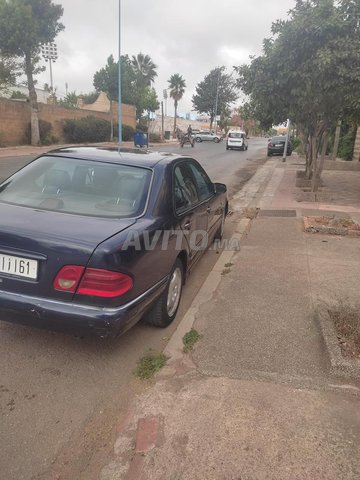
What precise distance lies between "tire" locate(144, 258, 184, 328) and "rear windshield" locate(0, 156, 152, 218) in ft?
2.44

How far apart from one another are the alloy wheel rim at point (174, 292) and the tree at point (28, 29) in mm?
24746

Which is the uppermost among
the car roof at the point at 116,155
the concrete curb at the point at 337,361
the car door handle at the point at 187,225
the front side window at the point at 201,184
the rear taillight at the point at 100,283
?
the car roof at the point at 116,155

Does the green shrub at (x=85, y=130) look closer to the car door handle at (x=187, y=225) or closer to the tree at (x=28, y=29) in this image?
the tree at (x=28, y=29)

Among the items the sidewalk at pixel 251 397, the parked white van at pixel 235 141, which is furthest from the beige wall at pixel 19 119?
the sidewalk at pixel 251 397

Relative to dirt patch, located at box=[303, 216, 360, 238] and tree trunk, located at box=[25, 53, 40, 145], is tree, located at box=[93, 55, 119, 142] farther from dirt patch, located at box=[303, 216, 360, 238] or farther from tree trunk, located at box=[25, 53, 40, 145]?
dirt patch, located at box=[303, 216, 360, 238]

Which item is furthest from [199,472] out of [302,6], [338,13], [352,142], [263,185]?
[352,142]

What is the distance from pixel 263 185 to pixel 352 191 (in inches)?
117

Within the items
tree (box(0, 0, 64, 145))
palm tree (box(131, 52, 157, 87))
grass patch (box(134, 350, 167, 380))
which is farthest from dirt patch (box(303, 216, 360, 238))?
palm tree (box(131, 52, 157, 87))

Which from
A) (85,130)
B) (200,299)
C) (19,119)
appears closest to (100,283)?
(200,299)

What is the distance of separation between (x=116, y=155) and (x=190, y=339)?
1860 mm

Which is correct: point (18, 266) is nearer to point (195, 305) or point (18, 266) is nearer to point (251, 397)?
point (251, 397)

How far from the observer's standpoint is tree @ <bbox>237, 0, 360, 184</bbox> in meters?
8.56

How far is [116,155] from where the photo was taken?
400 centimetres

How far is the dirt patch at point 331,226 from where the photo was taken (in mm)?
6895
